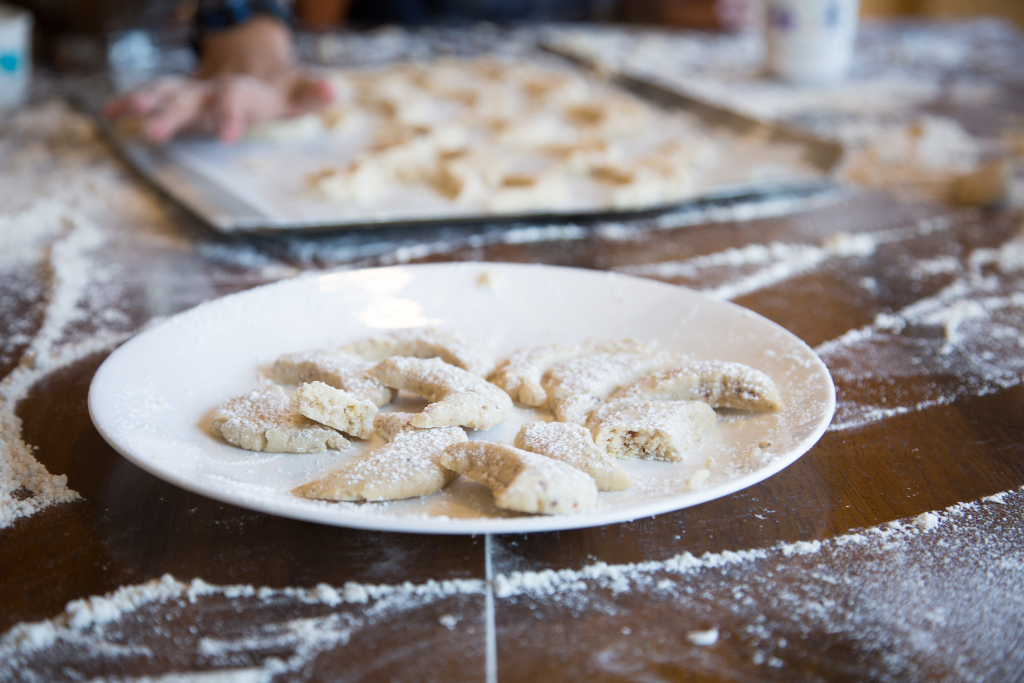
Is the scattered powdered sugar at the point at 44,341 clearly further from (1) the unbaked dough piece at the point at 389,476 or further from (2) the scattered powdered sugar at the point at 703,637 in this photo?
(2) the scattered powdered sugar at the point at 703,637

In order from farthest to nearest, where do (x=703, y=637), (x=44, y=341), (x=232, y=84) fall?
1. (x=232, y=84)
2. (x=44, y=341)
3. (x=703, y=637)

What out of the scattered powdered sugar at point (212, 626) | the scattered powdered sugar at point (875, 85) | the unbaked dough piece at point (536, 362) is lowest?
the scattered powdered sugar at point (875, 85)

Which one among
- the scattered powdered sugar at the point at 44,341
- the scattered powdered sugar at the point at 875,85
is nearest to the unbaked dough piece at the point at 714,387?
the scattered powdered sugar at the point at 44,341

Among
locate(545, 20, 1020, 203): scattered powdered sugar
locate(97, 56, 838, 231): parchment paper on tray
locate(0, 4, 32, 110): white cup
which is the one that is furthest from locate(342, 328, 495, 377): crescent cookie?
locate(0, 4, 32, 110): white cup

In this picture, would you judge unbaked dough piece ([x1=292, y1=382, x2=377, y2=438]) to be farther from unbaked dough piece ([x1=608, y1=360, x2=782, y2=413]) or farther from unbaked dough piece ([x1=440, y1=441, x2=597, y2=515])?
unbaked dough piece ([x1=608, y1=360, x2=782, y2=413])

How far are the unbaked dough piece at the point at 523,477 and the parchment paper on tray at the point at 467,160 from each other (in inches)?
24.4

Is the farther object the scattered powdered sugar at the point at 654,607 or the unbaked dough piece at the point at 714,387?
the unbaked dough piece at the point at 714,387

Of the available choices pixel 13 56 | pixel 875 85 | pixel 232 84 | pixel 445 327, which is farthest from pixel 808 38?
pixel 13 56

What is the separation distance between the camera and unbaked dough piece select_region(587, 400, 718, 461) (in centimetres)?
59

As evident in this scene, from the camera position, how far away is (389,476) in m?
0.53

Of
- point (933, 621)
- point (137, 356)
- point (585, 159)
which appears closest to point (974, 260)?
point (585, 159)

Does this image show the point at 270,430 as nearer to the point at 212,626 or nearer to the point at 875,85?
the point at 212,626

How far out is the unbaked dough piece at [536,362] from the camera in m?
0.68

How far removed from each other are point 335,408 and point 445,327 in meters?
0.23
